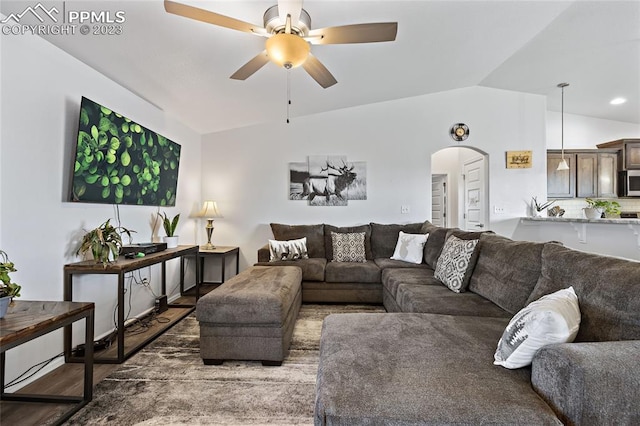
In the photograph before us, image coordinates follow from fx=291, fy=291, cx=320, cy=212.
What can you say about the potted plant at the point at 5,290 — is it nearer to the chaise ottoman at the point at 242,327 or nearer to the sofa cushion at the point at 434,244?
the chaise ottoman at the point at 242,327

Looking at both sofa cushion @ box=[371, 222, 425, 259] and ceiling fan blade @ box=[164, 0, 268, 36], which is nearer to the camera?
ceiling fan blade @ box=[164, 0, 268, 36]

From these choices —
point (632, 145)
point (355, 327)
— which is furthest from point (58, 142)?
point (632, 145)

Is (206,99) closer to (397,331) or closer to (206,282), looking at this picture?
(206,282)

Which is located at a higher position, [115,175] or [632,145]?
[632,145]

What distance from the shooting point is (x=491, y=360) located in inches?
49.0

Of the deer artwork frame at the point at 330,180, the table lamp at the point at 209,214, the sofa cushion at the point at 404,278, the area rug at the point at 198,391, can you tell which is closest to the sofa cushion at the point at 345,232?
the deer artwork frame at the point at 330,180

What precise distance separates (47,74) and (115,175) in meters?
0.84

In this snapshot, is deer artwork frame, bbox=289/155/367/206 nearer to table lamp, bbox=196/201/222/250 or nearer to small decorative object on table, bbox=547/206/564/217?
table lamp, bbox=196/201/222/250

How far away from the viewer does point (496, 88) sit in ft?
14.7

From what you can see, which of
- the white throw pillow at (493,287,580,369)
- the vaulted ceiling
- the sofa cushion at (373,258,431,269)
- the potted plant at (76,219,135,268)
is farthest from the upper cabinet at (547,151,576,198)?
the potted plant at (76,219,135,268)

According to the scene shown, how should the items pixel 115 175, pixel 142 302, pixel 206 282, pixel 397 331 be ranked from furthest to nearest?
pixel 206 282
pixel 142 302
pixel 115 175
pixel 397 331

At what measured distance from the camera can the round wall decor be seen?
4.48 meters

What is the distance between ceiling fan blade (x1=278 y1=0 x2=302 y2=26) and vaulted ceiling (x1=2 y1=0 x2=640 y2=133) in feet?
1.45

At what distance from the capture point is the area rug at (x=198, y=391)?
62.2 inches
